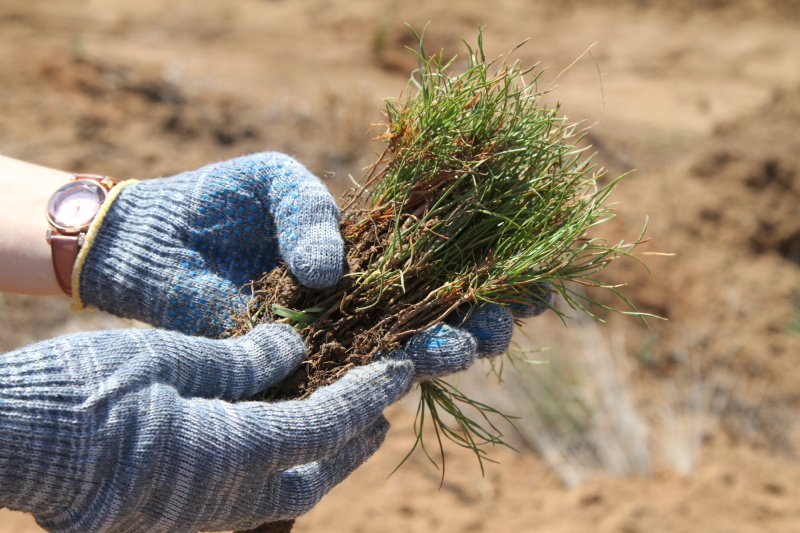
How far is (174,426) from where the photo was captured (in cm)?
131

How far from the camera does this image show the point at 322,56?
7383 millimetres

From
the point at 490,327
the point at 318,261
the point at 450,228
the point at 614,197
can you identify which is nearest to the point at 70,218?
the point at 318,261

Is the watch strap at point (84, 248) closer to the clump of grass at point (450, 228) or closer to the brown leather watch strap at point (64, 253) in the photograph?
the brown leather watch strap at point (64, 253)

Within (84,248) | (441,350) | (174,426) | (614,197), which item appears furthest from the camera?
(614,197)

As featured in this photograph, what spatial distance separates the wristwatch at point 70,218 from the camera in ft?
5.58

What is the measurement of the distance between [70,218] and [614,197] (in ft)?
12.7

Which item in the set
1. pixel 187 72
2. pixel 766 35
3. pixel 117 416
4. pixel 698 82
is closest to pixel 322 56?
pixel 187 72

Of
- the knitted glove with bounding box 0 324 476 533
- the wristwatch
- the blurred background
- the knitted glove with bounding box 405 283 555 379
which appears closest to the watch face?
the wristwatch

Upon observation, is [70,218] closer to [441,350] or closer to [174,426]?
[174,426]

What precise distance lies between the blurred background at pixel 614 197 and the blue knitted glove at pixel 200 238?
199 millimetres

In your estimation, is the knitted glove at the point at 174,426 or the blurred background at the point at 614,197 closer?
the knitted glove at the point at 174,426

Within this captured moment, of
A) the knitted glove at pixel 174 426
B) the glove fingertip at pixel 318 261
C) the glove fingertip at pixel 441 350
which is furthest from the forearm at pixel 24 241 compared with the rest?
the glove fingertip at pixel 441 350

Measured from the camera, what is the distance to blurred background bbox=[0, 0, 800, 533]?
330cm

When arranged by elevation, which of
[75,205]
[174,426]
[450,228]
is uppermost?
[450,228]
